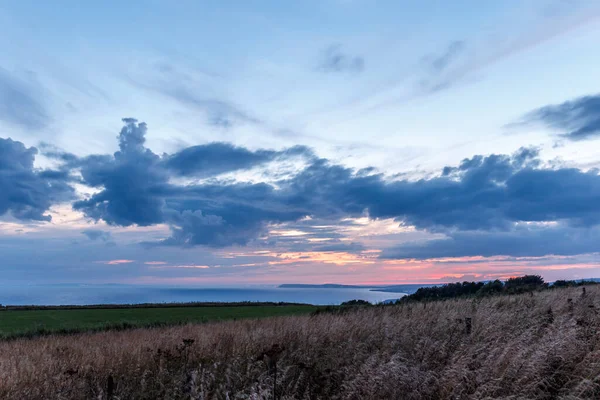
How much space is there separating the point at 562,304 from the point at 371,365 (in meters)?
9.71

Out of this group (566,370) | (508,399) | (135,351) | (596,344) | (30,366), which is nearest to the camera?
(508,399)

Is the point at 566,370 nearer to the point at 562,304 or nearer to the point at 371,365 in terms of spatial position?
the point at 371,365

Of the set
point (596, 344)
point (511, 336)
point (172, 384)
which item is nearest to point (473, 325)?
point (511, 336)

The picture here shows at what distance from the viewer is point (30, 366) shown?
1016cm

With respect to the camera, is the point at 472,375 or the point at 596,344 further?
the point at 596,344

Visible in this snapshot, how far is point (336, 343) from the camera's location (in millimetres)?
12078

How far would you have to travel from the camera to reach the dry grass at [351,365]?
738 cm

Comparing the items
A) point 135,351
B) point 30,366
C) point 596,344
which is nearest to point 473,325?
point 596,344

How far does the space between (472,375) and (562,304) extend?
957cm

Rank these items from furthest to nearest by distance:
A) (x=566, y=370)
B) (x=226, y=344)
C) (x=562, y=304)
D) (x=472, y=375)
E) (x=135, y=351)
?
(x=562, y=304)
(x=226, y=344)
(x=135, y=351)
(x=566, y=370)
(x=472, y=375)

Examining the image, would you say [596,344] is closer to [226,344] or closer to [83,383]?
[226,344]

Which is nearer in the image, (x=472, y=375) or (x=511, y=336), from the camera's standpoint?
(x=472, y=375)

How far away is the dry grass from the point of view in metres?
7.38

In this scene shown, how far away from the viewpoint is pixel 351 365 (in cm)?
942
